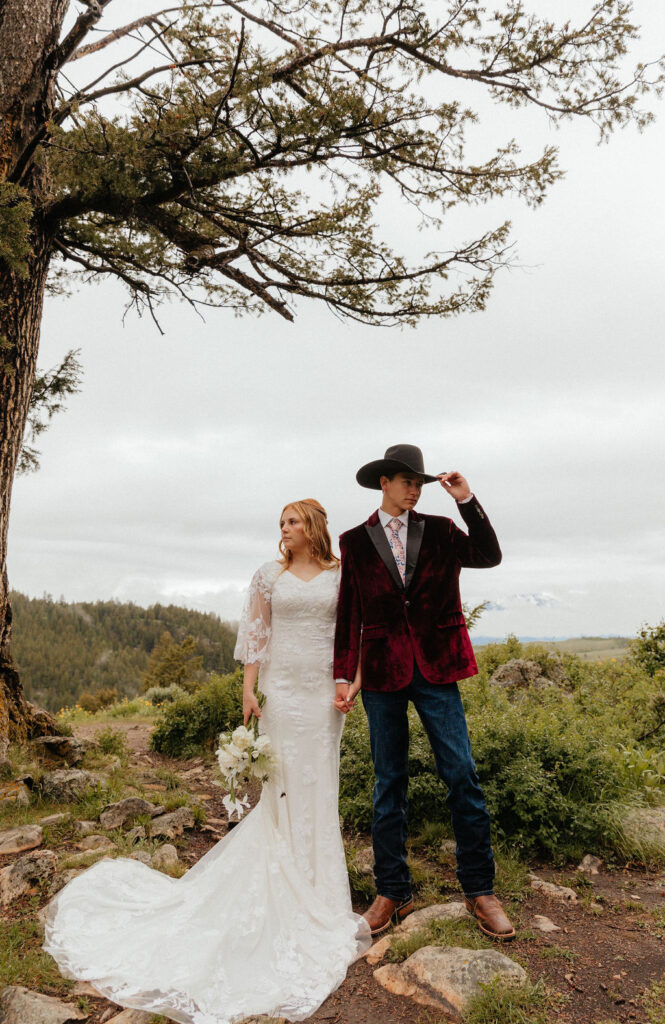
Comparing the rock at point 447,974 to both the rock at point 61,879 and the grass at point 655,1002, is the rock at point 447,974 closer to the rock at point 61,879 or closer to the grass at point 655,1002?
the grass at point 655,1002

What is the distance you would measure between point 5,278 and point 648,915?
7.05m

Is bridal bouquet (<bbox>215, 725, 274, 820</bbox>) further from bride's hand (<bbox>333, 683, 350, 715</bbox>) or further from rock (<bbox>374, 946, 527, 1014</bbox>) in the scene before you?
rock (<bbox>374, 946, 527, 1014</bbox>)

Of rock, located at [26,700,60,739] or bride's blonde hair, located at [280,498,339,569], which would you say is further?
rock, located at [26,700,60,739]

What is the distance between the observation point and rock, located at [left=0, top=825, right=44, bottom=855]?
504cm

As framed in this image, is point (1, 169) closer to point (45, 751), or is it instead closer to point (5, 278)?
point (5, 278)

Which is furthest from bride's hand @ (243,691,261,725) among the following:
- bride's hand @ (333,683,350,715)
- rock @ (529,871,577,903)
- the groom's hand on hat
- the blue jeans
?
rock @ (529,871,577,903)

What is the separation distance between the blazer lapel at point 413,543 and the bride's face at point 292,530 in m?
0.64

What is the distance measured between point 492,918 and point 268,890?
1.29m

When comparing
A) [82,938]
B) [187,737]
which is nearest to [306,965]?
[82,938]

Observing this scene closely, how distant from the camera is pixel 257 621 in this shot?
4.55 meters

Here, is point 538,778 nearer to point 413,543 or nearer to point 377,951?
point 377,951

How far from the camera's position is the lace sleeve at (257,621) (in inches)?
179

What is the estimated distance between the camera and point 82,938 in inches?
152

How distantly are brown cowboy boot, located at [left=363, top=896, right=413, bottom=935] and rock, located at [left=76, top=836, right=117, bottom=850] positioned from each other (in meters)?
2.09
